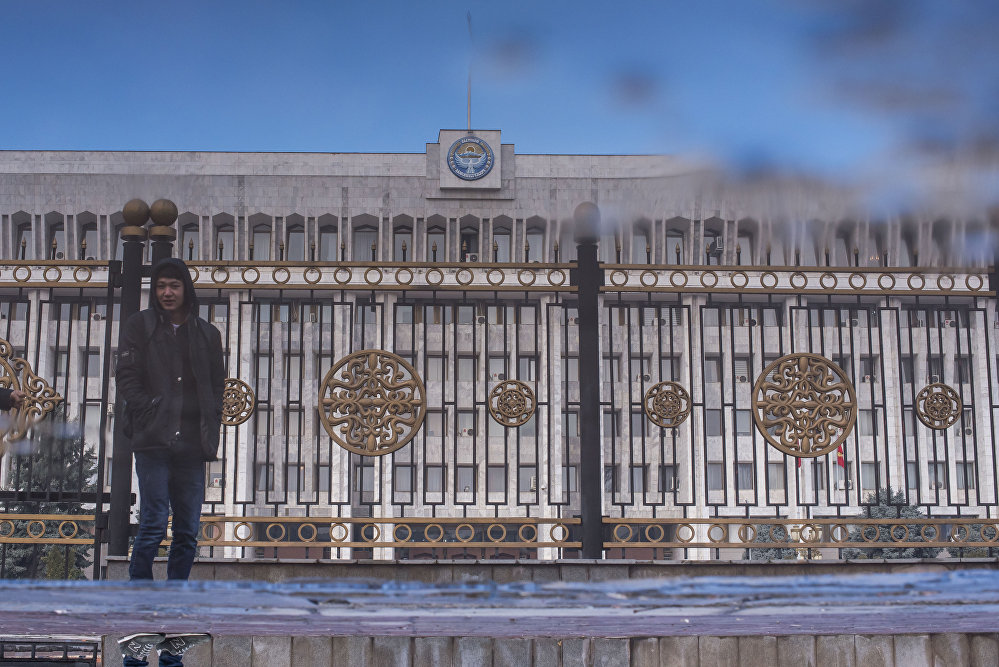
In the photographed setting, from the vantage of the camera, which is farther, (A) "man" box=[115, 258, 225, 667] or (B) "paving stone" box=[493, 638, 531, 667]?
(B) "paving stone" box=[493, 638, 531, 667]

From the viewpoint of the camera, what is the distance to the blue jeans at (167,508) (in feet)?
17.8

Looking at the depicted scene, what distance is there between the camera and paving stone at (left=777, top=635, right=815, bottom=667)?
6.02 m

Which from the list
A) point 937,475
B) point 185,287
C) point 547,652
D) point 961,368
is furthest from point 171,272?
point 937,475

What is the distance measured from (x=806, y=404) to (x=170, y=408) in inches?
188

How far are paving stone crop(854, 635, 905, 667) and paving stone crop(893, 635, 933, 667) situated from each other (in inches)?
1.4

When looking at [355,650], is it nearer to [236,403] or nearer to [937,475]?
[236,403]

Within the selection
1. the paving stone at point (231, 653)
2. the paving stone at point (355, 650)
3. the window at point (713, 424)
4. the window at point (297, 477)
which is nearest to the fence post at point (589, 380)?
the paving stone at point (355, 650)

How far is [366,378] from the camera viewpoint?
25.6ft

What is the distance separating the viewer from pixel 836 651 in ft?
19.9

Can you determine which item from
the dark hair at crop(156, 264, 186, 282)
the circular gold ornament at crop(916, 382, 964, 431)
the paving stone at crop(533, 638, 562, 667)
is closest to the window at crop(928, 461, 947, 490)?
the circular gold ornament at crop(916, 382, 964, 431)

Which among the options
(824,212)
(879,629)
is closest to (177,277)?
(879,629)

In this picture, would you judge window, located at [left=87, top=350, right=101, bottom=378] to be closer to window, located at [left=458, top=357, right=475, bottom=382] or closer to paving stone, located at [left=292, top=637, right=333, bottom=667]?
window, located at [left=458, top=357, right=475, bottom=382]

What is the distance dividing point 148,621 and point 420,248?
40.3m

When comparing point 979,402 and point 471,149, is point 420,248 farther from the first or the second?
point 979,402
